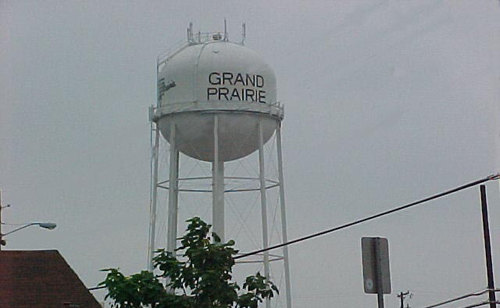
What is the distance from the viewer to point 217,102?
36.1 metres

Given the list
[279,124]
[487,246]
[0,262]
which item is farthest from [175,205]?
[487,246]

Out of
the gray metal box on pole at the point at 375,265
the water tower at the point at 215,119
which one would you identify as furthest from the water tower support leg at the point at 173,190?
the gray metal box on pole at the point at 375,265

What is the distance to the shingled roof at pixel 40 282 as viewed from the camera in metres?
29.2

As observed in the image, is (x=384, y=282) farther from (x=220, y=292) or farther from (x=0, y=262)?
(x=0, y=262)

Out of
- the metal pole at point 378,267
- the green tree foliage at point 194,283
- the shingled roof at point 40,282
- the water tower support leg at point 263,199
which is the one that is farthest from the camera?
the water tower support leg at point 263,199

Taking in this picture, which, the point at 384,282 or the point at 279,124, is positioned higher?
the point at 279,124

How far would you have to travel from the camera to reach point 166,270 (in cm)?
2283

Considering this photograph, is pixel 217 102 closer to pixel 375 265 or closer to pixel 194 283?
pixel 194 283

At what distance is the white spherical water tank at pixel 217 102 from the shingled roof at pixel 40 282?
7.98 metres

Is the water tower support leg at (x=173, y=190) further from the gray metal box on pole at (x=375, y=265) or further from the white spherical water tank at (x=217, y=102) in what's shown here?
the gray metal box on pole at (x=375, y=265)

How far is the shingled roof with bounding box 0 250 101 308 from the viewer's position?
29203 mm

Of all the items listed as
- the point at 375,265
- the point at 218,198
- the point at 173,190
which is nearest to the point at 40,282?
the point at 173,190

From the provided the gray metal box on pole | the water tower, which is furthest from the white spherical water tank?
the gray metal box on pole

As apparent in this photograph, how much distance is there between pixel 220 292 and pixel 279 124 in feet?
52.4
